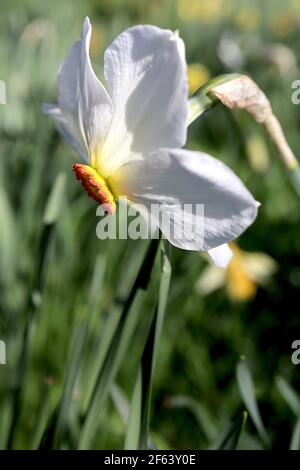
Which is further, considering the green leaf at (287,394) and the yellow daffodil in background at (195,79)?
the yellow daffodil in background at (195,79)

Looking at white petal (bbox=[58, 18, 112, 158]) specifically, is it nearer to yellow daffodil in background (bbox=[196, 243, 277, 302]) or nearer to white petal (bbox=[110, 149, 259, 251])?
white petal (bbox=[110, 149, 259, 251])

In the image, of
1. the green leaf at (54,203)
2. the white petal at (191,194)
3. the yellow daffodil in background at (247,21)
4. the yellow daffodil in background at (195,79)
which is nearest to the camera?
the white petal at (191,194)

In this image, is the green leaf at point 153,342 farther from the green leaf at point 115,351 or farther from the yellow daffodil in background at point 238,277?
the yellow daffodil in background at point 238,277

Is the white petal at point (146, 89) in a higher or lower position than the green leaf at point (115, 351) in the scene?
higher

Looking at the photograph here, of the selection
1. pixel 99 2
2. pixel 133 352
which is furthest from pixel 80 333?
pixel 99 2

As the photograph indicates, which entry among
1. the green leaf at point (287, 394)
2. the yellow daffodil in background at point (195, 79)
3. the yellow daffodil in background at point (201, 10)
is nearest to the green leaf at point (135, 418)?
the green leaf at point (287, 394)

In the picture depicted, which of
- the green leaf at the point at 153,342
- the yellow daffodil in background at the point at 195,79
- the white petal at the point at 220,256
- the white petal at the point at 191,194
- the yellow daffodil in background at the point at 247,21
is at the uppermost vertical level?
the yellow daffodil in background at the point at 247,21

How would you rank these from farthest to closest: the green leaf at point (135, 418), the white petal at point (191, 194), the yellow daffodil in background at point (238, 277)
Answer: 1. the yellow daffodil in background at point (238, 277)
2. the green leaf at point (135, 418)
3. the white petal at point (191, 194)
